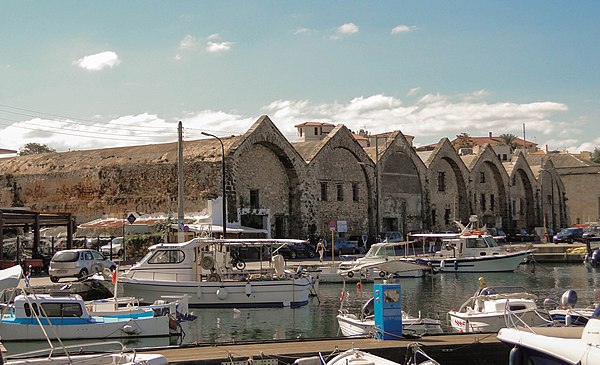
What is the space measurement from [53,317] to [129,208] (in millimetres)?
28797

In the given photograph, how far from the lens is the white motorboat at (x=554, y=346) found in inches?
408

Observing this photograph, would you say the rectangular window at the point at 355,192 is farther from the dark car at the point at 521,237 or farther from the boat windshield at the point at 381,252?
the dark car at the point at 521,237

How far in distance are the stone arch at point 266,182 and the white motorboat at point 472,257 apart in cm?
1087

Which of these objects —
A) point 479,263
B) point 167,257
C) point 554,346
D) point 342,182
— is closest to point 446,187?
point 342,182

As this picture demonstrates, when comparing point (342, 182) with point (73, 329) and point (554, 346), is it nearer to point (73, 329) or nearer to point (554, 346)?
point (73, 329)

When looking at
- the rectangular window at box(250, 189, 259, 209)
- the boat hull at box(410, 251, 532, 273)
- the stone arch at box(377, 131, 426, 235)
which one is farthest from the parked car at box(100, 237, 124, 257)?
the stone arch at box(377, 131, 426, 235)

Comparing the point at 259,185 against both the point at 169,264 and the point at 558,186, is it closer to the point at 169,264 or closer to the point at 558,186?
the point at 169,264

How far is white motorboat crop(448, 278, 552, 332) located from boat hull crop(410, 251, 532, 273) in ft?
66.5

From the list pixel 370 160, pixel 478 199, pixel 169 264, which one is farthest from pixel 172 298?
pixel 478 199

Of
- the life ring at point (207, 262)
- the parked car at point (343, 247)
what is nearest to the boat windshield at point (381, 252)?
the parked car at point (343, 247)

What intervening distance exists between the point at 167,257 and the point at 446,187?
142 feet

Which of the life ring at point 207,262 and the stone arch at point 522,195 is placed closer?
the life ring at point 207,262

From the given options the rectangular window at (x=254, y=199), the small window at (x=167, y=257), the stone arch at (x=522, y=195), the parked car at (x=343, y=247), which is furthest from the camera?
the stone arch at (x=522, y=195)

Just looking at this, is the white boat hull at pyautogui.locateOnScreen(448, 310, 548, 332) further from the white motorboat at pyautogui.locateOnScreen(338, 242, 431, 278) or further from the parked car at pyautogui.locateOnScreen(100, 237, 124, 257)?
the parked car at pyautogui.locateOnScreen(100, 237, 124, 257)
